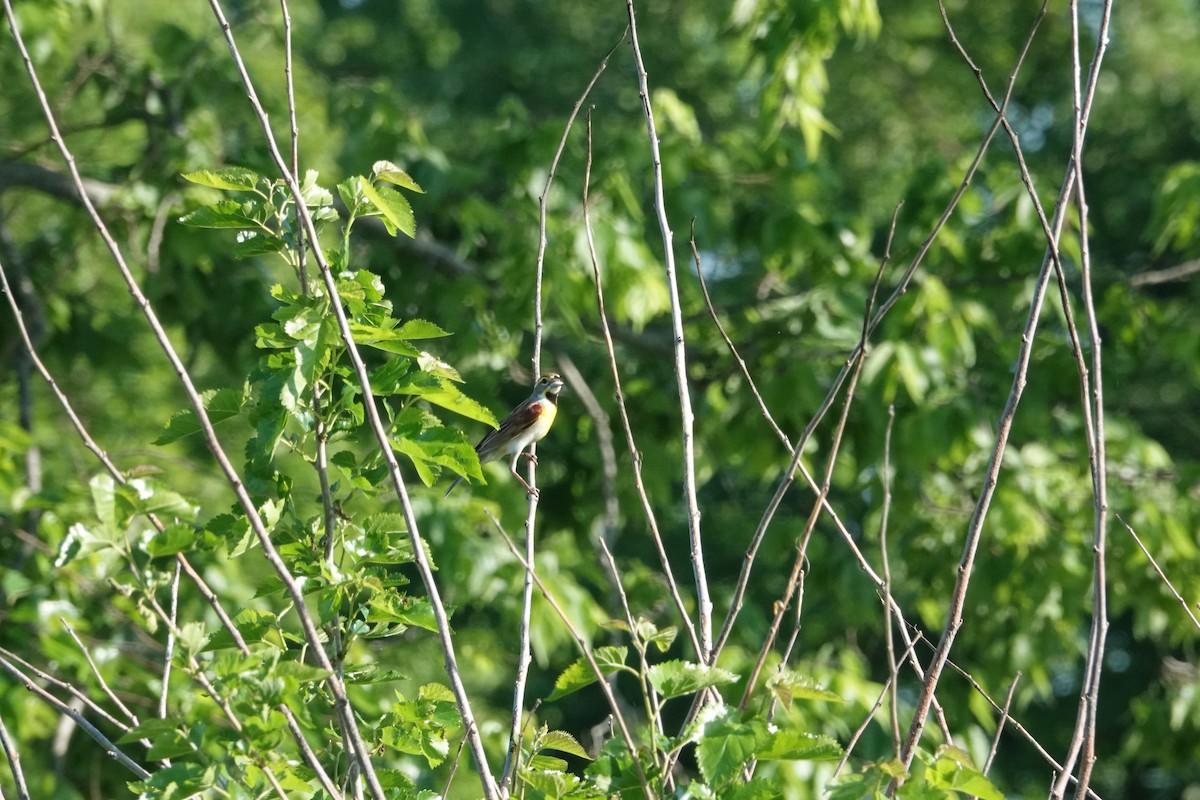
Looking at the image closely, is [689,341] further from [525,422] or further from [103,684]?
[103,684]

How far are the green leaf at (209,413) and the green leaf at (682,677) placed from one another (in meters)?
0.89

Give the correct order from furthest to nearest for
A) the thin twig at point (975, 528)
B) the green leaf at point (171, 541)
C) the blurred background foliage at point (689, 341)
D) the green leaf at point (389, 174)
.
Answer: the blurred background foliage at point (689, 341), the green leaf at point (389, 174), the thin twig at point (975, 528), the green leaf at point (171, 541)

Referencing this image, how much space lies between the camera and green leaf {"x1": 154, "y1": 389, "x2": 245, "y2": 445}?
234cm

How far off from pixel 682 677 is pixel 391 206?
37.1 inches

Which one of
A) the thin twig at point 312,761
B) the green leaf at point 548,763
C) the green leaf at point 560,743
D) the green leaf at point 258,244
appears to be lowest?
the green leaf at point 548,763

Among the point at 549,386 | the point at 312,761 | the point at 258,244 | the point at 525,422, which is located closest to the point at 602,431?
the point at 549,386

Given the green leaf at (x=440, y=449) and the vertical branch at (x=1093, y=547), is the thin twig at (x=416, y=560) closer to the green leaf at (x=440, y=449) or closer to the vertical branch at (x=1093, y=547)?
the green leaf at (x=440, y=449)

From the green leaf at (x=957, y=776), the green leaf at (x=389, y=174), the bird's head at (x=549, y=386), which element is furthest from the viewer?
the bird's head at (x=549, y=386)

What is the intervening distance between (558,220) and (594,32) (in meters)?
13.7

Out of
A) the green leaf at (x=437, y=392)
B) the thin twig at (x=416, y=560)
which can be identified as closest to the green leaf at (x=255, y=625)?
the thin twig at (x=416, y=560)


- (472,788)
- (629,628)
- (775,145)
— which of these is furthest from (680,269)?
(629,628)

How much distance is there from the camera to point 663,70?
1798 centimetres

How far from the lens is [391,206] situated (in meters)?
2.36

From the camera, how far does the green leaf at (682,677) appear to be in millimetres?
1979
